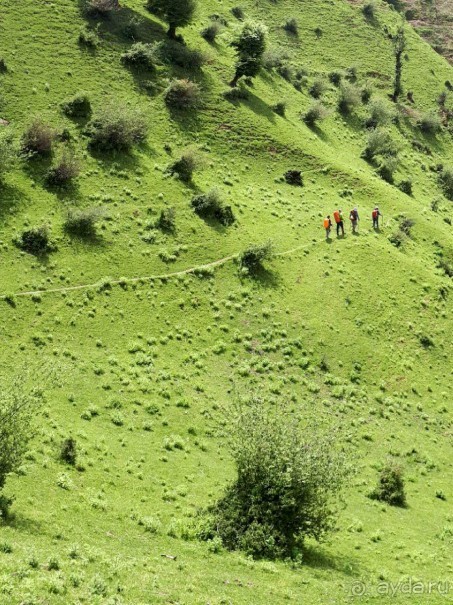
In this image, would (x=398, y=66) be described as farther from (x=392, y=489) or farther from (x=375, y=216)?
(x=392, y=489)

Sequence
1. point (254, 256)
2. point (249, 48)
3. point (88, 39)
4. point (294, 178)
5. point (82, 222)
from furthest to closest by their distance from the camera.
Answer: point (249, 48) → point (88, 39) → point (294, 178) → point (254, 256) → point (82, 222)

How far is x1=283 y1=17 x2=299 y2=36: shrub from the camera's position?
12381 cm

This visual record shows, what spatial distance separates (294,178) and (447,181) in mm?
35238

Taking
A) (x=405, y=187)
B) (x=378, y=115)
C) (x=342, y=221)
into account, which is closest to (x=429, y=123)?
(x=378, y=115)

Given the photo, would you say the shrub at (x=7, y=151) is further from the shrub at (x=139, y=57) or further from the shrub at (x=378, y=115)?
the shrub at (x=378, y=115)

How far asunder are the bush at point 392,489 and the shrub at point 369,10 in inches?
5054

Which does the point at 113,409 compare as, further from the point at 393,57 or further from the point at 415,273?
the point at 393,57

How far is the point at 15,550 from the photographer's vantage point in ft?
65.8

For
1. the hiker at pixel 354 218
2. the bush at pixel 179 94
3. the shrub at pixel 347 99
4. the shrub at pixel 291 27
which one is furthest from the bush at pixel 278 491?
the shrub at pixel 291 27

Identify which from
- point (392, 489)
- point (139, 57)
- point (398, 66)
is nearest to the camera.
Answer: point (392, 489)

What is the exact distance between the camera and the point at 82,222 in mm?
55656

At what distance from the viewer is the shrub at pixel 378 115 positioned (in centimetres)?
10438

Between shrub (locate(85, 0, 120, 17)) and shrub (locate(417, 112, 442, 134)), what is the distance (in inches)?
2411

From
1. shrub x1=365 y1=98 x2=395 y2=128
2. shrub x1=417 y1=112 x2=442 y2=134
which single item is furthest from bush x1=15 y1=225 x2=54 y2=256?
shrub x1=417 y1=112 x2=442 y2=134
